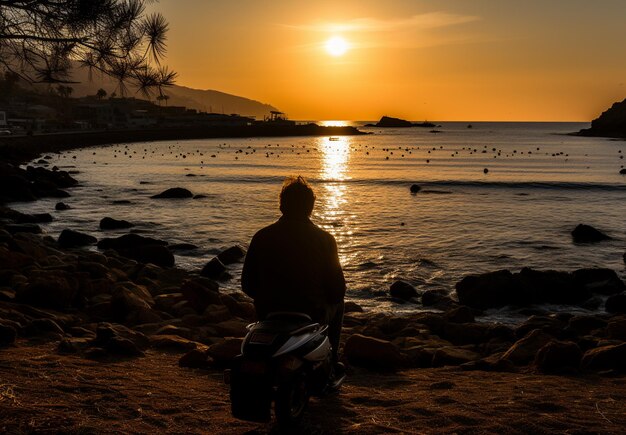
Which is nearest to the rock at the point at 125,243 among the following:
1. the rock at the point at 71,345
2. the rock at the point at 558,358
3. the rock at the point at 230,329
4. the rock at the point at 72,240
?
the rock at the point at 72,240

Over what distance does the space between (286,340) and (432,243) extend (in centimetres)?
1733

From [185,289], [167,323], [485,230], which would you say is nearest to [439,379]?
[167,323]

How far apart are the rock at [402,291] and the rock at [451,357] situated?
5677 mm

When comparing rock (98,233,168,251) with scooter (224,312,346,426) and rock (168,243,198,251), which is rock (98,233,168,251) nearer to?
rock (168,243,198,251)

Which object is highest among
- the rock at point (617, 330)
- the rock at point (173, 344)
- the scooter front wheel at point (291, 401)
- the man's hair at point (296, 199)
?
the man's hair at point (296, 199)

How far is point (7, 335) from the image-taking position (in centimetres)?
710

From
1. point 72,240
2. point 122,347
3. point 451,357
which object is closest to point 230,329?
point 122,347

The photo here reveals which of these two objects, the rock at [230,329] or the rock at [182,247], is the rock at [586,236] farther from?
the rock at [230,329]

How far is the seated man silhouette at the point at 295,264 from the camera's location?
4926 mm

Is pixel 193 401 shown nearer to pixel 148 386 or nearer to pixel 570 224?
pixel 148 386

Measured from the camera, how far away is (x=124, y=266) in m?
14.8

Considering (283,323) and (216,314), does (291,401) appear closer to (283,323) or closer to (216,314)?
(283,323)

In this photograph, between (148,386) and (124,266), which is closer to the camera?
(148,386)

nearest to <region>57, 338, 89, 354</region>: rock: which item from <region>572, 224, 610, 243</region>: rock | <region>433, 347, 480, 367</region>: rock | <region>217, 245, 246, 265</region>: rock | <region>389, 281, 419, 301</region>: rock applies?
<region>433, 347, 480, 367</region>: rock
